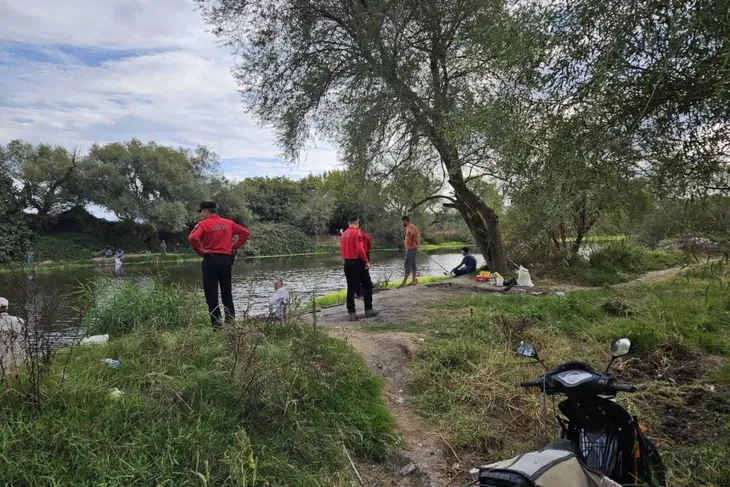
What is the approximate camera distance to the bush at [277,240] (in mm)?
47219

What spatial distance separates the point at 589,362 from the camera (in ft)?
21.6

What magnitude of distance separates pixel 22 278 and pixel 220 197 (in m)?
45.7

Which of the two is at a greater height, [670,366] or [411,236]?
[411,236]

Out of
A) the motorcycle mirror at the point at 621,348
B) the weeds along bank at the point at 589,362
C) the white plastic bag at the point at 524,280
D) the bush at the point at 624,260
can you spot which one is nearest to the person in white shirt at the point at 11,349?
the weeds along bank at the point at 589,362

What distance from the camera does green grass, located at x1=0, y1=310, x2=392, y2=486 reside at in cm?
318

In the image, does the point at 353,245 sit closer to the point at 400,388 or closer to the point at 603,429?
the point at 400,388

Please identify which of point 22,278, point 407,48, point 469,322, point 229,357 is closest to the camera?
point 22,278

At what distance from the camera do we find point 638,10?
378cm

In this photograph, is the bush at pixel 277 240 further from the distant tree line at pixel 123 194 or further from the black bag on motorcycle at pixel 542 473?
the black bag on motorcycle at pixel 542 473

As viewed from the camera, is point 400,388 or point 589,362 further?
point 589,362

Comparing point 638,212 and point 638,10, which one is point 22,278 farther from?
point 638,212

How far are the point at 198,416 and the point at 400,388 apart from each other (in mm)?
2566

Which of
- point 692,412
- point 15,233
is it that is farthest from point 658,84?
point 15,233

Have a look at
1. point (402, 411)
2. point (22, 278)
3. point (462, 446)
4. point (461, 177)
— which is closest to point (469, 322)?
point (402, 411)
